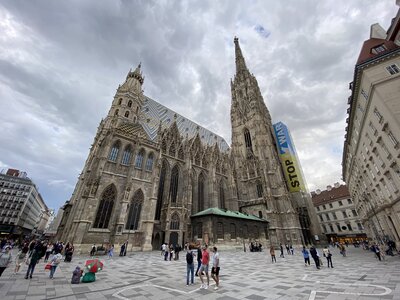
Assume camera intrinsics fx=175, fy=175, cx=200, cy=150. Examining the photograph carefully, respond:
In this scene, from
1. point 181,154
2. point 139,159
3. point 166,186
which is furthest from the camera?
point 181,154

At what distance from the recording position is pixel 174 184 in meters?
31.7

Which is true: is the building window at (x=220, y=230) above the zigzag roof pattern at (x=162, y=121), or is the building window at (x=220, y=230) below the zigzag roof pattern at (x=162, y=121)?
below

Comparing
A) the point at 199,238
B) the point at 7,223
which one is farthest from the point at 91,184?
the point at 7,223

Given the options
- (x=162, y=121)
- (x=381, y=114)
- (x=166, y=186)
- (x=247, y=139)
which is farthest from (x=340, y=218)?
(x=162, y=121)

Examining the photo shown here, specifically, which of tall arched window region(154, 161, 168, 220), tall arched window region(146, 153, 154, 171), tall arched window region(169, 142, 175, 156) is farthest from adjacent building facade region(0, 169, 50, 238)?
tall arched window region(169, 142, 175, 156)

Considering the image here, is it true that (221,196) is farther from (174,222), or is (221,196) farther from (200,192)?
(174,222)

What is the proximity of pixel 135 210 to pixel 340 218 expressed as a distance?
50.1 meters

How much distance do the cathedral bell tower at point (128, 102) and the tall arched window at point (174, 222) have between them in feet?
56.5

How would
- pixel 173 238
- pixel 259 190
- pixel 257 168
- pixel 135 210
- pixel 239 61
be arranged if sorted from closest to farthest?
pixel 135 210 < pixel 173 238 < pixel 259 190 < pixel 257 168 < pixel 239 61

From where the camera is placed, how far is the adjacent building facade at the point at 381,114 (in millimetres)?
14266

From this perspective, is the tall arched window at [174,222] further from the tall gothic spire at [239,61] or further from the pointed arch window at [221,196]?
the tall gothic spire at [239,61]

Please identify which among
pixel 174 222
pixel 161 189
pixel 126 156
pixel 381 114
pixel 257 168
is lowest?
pixel 174 222

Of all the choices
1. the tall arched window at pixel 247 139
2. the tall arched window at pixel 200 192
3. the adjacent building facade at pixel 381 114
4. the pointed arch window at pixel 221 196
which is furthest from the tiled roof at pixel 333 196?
the tall arched window at pixel 200 192

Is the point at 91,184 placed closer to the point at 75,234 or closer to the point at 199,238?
the point at 75,234
